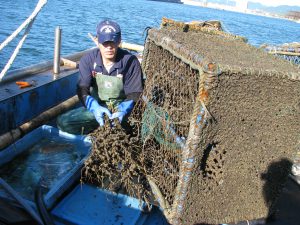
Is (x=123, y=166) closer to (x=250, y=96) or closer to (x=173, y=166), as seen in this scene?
(x=173, y=166)

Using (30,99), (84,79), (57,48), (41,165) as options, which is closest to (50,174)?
(41,165)

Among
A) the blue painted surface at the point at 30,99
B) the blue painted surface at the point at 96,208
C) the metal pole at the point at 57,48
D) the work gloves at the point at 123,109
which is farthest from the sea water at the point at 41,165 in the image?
the metal pole at the point at 57,48

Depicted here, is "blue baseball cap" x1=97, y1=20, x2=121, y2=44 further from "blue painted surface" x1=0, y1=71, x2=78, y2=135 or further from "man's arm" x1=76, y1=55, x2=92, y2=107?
"blue painted surface" x1=0, y1=71, x2=78, y2=135

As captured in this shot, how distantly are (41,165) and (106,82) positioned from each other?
1.25m

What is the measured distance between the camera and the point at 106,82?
3.88 m

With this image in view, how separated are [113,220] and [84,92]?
1.58m

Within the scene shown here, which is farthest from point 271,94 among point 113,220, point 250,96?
point 113,220

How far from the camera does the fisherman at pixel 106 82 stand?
11.7 ft

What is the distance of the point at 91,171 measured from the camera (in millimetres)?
3078

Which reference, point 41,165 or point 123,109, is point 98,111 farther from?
point 41,165

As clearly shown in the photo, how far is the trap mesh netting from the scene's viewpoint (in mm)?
2275

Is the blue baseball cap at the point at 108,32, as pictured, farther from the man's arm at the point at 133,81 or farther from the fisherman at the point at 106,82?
the man's arm at the point at 133,81

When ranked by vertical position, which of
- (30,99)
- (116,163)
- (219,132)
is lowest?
(116,163)

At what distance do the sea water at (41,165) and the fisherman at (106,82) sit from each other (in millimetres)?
336
